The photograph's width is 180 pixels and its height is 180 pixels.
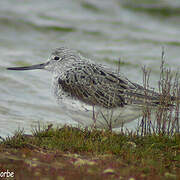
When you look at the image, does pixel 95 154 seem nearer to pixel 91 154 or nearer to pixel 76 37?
pixel 91 154

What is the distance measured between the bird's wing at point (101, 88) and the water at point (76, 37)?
108 inches

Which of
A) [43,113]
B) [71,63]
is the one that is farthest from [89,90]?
[43,113]

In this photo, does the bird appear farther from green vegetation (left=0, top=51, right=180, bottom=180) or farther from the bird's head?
the bird's head

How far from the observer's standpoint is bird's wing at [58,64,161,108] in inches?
362

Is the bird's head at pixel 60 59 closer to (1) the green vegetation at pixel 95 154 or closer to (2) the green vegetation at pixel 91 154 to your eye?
(1) the green vegetation at pixel 95 154

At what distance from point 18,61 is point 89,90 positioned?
8940 millimetres

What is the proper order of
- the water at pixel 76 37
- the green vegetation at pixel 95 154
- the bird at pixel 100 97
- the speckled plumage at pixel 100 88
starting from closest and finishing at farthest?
1. the green vegetation at pixel 95 154
2. the bird at pixel 100 97
3. the speckled plumage at pixel 100 88
4. the water at pixel 76 37

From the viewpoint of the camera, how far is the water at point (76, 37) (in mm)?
14234

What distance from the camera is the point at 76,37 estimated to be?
22.1 metres

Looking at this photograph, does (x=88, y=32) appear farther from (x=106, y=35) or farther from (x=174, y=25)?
(x=174, y=25)

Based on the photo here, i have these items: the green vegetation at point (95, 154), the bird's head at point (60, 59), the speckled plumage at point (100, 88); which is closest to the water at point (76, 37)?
the bird's head at point (60, 59)

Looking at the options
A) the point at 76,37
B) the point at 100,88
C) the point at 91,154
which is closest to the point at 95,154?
the point at 91,154

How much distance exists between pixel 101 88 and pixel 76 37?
1303cm

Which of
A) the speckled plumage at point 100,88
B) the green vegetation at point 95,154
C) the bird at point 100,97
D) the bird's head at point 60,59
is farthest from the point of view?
the bird's head at point 60,59
